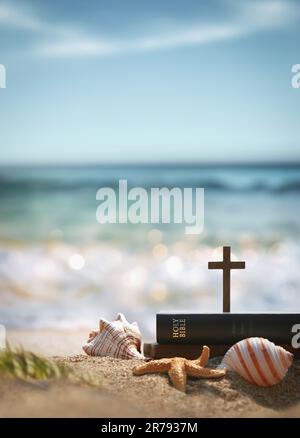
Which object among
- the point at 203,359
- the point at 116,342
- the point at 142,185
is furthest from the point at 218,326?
the point at 142,185

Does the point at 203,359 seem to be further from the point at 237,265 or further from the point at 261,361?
the point at 237,265

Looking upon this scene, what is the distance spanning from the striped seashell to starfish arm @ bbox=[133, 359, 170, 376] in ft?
0.82

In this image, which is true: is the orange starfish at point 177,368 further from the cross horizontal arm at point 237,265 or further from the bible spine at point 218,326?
the cross horizontal arm at point 237,265

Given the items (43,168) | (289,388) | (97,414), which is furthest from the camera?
(43,168)

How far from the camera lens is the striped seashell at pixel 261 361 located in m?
2.44

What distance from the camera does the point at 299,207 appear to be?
7125 millimetres

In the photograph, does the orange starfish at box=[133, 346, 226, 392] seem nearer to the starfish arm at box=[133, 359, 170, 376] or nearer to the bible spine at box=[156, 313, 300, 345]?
the starfish arm at box=[133, 359, 170, 376]

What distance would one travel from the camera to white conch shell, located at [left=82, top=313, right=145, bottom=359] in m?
2.75

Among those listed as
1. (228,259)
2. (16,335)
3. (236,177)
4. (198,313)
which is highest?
Result: (236,177)

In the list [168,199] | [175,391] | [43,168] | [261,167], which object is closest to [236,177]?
[261,167]

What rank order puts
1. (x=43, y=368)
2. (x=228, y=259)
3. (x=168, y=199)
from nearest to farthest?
(x=43, y=368)
(x=228, y=259)
(x=168, y=199)

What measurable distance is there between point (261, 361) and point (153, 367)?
38cm

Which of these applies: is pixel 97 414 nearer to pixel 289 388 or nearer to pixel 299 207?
pixel 289 388

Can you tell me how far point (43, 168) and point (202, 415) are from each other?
510 cm
